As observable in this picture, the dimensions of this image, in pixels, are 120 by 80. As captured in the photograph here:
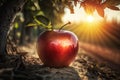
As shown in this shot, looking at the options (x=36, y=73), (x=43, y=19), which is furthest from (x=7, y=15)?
A: (x=36, y=73)

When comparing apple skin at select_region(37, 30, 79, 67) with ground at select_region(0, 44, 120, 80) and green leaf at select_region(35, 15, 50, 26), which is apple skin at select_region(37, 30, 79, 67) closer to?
ground at select_region(0, 44, 120, 80)

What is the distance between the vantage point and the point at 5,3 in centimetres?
604

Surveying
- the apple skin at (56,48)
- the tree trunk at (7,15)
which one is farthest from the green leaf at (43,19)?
the tree trunk at (7,15)

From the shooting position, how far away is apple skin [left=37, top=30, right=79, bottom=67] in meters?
6.22

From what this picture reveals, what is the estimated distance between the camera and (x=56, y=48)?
621 cm

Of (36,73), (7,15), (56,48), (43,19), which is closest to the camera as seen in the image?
(36,73)

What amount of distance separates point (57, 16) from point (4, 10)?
1045cm

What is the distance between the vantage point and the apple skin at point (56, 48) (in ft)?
20.4

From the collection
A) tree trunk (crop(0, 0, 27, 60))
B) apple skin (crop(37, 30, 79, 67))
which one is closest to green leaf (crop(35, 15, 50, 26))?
apple skin (crop(37, 30, 79, 67))

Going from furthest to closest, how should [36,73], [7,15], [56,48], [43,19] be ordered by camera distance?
[43,19]
[56,48]
[7,15]
[36,73]

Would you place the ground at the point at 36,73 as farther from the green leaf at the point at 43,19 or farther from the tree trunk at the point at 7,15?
the green leaf at the point at 43,19

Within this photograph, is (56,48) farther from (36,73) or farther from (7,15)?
(7,15)

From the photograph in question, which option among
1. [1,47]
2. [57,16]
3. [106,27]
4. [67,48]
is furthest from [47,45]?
[106,27]

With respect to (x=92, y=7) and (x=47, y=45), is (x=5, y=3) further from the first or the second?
(x=92, y=7)
